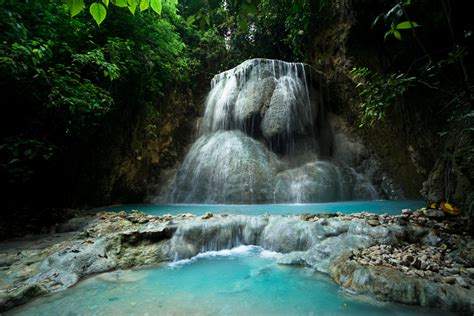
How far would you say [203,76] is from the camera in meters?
11.6

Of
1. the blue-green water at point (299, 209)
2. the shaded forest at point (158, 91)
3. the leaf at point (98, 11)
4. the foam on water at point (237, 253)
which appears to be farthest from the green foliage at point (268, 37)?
the leaf at point (98, 11)

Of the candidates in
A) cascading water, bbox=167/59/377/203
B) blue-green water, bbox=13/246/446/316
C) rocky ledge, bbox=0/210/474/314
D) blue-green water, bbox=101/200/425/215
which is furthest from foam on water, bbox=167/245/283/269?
cascading water, bbox=167/59/377/203

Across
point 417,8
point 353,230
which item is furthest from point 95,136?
point 417,8

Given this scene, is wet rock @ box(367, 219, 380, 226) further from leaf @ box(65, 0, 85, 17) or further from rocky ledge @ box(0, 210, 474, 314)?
leaf @ box(65, 0, 85, 17)

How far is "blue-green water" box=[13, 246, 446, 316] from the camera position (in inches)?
83.7

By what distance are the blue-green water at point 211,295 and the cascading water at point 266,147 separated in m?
4.28

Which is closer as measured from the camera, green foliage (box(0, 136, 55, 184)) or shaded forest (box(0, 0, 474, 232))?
shaded forest (box(0, 0, 474, 232))

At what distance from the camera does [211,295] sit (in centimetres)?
245

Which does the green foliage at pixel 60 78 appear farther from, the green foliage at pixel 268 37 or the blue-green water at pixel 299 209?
the green foliage at pixel 268 37

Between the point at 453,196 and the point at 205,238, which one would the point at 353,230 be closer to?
the point at 453,196

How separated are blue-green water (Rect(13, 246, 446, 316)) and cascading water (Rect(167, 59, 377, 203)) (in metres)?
4.28

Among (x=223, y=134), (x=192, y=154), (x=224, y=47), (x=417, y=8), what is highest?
(x=224, y=47)

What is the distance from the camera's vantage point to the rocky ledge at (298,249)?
2.24 m

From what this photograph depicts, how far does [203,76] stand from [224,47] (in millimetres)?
2047
